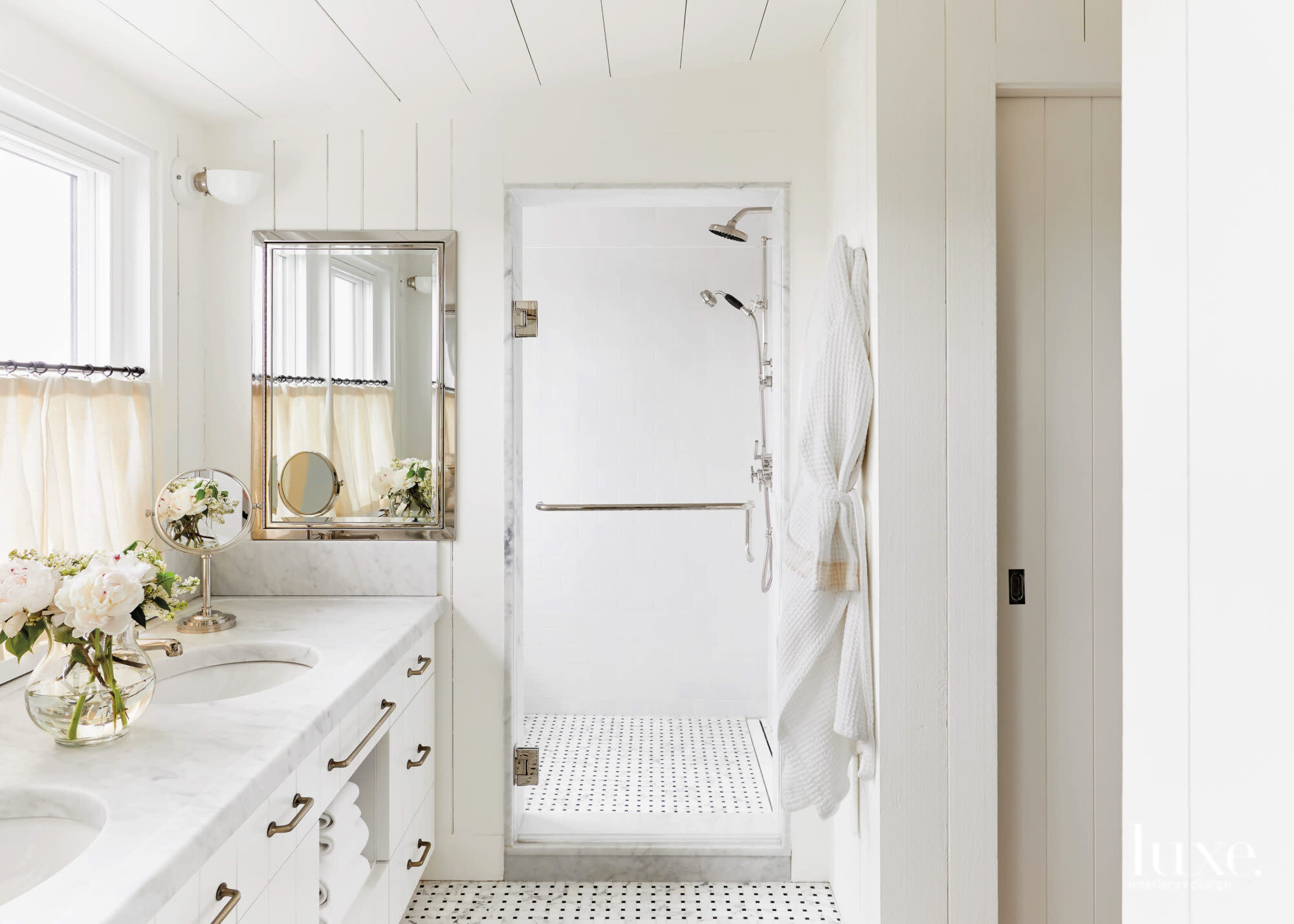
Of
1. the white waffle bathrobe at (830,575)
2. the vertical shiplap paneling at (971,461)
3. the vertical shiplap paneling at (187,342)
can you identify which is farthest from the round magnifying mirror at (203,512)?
the vertical shiplap paneling at (971,461)

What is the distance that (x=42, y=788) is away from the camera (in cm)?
111

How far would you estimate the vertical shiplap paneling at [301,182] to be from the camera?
229 cm

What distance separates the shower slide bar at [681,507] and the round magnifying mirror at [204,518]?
4.13 feet

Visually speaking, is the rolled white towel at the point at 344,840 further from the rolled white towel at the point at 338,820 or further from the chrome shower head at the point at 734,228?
the chrome shower head at the point at 734,228

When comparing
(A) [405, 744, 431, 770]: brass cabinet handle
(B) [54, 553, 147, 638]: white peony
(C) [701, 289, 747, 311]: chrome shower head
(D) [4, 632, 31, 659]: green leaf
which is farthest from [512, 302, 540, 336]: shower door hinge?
(D) [4, 632, 31, 659]: green leaf

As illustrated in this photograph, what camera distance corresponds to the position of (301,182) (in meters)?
2.30

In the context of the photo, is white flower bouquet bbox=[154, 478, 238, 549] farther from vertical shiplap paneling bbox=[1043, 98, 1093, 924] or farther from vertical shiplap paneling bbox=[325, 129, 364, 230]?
vertical shiplap paneling bbox=[1043, 98, 1093, 924]

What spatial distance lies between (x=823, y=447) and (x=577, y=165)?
1.09 meters

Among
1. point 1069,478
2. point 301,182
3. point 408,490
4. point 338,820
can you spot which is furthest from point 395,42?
point 1069,478

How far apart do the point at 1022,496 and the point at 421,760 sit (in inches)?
63.9

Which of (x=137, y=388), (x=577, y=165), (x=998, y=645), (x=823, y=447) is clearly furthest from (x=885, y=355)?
(x=137, y=388)

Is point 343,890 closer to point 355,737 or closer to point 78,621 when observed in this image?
point 355,737
